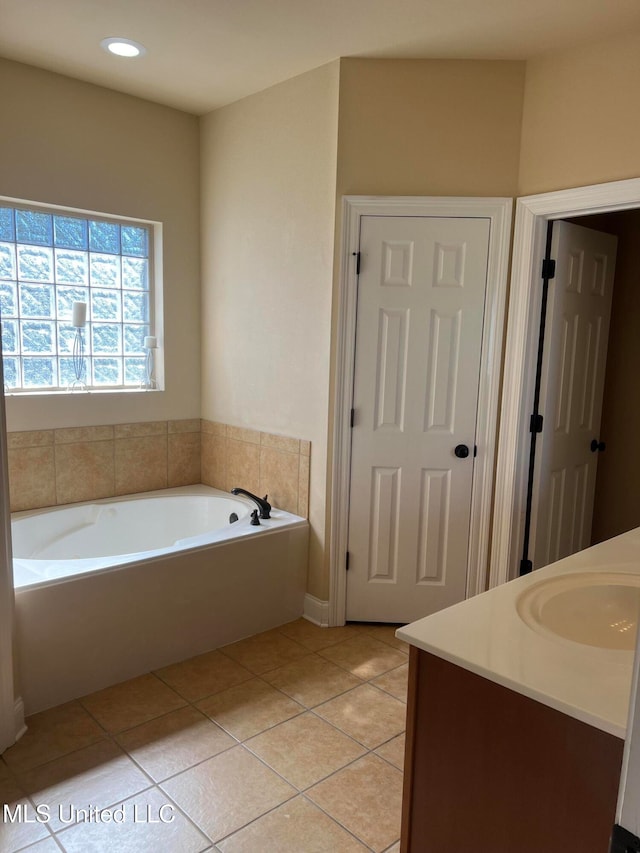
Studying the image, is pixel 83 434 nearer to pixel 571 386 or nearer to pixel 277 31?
pixel 277 31

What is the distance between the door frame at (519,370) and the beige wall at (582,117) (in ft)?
0.35

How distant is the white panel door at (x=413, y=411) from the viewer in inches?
116

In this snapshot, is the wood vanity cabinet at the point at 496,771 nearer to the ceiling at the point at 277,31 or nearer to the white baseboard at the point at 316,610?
the white baseboard at the point at 316,610

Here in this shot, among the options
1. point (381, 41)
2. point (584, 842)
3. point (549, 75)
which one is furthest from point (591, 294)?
point (584, 842)

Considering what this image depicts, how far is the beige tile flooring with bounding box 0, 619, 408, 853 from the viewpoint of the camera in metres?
1.86

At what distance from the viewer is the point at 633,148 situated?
8.09ft

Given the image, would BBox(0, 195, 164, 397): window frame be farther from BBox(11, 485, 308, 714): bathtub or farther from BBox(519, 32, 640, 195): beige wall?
BBox(519, 32, 640, 195): beige wall

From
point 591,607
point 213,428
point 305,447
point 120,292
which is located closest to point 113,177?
point 120,292

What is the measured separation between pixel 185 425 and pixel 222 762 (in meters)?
2.20

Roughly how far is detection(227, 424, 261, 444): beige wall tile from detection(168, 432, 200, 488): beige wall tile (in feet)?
1.09

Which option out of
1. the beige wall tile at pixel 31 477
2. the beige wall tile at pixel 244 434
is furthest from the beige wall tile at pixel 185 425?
the beige wall tile at pixel 31 477

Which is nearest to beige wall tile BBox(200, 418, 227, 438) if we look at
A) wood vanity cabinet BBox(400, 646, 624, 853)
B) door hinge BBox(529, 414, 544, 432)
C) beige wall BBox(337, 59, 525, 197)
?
beige wall BBox(337, 59, 525, 197)

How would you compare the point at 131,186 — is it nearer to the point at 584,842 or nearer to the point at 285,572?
the point at 285,572

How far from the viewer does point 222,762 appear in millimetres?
2168
